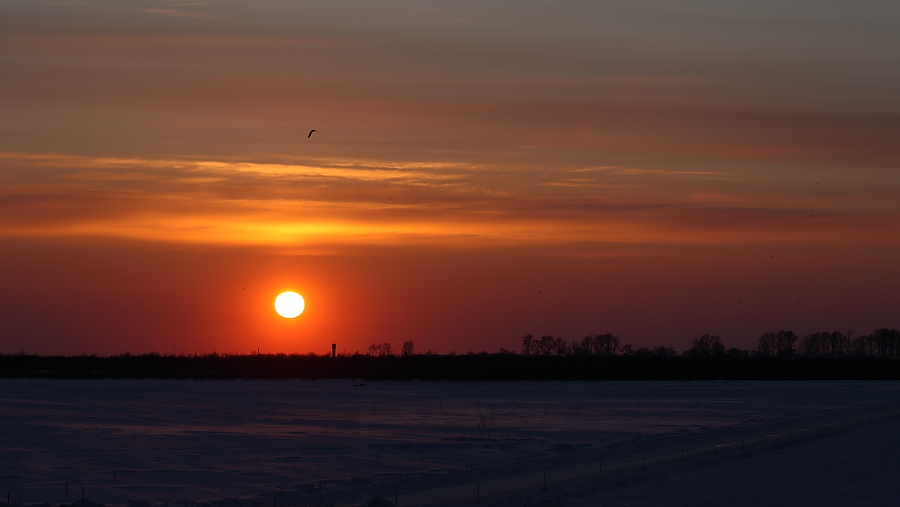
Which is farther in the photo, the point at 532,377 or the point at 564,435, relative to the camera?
the point at 532,377

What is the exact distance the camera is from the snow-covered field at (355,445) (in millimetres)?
19781

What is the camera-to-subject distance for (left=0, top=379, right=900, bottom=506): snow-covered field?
19.8m

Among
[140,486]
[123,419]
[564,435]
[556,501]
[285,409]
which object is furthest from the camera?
[285,409]

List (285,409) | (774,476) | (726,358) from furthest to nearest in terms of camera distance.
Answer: (726,358) < (285,409) < (774,476)

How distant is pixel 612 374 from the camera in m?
97.2

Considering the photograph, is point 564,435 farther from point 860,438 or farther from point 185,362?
point 185,362

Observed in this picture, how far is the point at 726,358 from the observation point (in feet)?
344

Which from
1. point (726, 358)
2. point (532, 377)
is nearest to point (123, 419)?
point (532, 377)

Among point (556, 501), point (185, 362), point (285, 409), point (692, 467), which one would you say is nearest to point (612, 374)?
point (185, 362)

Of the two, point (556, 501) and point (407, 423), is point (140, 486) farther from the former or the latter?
point (407, 423)

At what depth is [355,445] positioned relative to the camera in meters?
27.4

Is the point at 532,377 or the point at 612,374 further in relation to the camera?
the point at 612,374

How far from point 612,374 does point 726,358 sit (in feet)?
53.6

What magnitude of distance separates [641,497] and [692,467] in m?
4.57
